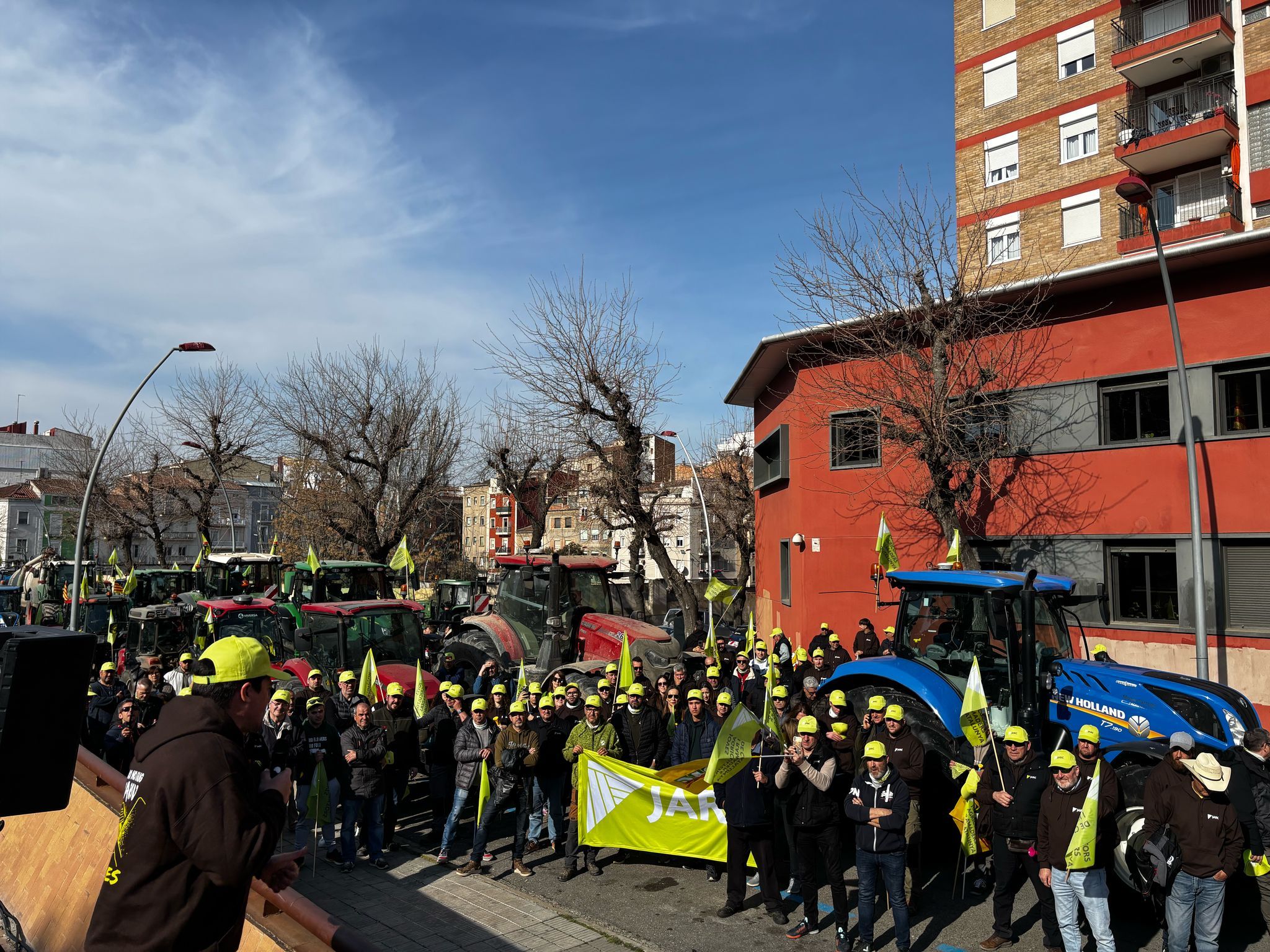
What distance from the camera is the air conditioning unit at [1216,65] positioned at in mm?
25562

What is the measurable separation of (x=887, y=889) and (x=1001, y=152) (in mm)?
28907

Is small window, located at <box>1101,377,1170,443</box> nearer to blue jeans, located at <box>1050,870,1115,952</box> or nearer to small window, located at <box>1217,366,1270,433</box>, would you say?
small window, located at <box>1217,366,1270,433</box>

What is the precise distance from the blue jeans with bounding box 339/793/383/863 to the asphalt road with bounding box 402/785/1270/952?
A: 881 mm

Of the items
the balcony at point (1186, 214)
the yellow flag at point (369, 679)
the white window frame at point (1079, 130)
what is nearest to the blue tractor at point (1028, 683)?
the yellow flag at point (369, 679)

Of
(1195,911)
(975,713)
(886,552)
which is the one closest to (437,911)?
(975,713)

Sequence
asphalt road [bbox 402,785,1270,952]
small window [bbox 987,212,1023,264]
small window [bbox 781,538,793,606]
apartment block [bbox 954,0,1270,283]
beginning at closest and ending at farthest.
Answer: asphalt road [bbox 402,785,1270,952] < small window [bbox 781,538,793,606] < apartment block [bbox 954,0,1270,283] < small window [bbox 987,212,1023,264]

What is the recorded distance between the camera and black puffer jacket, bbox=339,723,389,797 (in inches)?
343

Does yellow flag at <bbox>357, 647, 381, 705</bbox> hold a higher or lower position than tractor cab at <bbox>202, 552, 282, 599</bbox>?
lower

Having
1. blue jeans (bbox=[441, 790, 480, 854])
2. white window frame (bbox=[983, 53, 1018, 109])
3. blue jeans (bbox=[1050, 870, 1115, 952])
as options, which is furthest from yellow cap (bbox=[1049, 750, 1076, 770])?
white window frame (bbox=[983, 53, 1018, 109])

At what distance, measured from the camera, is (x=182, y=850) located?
8.50 feet

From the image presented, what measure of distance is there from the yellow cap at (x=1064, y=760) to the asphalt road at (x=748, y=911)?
153 cm

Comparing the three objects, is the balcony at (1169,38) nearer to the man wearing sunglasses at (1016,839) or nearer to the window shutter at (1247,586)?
the window shutter at (1247,586)

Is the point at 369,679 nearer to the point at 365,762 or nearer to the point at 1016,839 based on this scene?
the point at 365,762

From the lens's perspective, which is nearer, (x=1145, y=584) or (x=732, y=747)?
(x=732, y=747)
